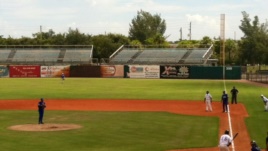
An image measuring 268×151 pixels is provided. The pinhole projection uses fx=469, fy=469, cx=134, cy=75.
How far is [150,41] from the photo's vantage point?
145 m

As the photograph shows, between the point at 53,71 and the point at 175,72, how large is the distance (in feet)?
82.0

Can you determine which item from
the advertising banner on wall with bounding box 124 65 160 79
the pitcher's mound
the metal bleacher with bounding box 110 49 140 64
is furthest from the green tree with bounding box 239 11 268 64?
the pitcher's mound

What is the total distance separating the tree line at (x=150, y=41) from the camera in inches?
4601

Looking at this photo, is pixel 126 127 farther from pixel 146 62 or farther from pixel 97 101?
pixel 146 62

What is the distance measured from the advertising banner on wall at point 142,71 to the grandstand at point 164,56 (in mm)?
13094

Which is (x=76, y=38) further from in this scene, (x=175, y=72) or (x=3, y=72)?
(x=175, y=72)

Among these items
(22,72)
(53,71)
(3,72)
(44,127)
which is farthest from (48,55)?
(44,127)

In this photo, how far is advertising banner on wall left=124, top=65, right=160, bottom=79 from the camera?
3570 inches

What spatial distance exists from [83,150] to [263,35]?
4235 inches

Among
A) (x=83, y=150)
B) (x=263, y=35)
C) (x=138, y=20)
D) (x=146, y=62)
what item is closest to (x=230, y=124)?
(x=83, y=150)

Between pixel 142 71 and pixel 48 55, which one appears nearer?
pixel 142 71

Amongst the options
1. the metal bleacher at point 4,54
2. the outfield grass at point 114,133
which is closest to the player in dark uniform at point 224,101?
the outfield grass at point 114,133

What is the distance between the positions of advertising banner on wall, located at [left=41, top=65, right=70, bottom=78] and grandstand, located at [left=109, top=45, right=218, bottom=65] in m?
17.4

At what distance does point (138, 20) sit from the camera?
541 feet
